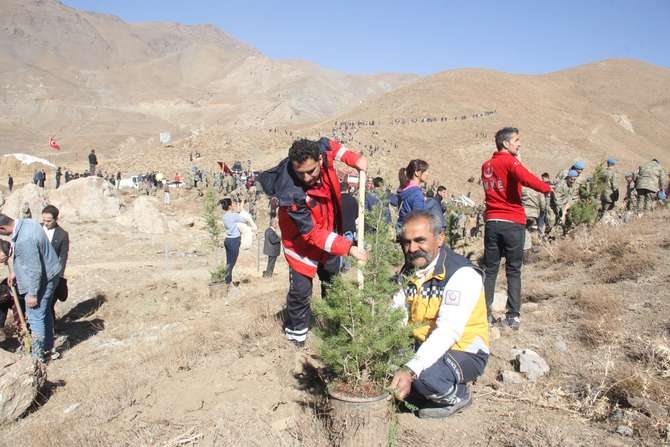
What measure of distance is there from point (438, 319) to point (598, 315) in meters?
2.82

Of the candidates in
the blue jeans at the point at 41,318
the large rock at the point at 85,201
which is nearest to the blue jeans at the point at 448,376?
the blue jeans at the point at 41,318

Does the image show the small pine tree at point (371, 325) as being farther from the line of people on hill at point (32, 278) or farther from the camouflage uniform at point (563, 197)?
the camouflage uniform at point (563, 197)

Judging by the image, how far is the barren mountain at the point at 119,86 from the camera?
253ft

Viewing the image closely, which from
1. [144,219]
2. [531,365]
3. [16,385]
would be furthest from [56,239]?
[144,219]

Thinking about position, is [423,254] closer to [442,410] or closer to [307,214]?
[442,410]

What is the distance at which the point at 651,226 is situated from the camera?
28.0 feet

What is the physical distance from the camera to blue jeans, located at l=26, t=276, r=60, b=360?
19.5 ft

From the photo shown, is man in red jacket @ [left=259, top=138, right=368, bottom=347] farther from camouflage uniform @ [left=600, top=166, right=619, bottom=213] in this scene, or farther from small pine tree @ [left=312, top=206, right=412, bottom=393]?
camouflage uniform @ [left=600, top=166, right=619, bottom=213]

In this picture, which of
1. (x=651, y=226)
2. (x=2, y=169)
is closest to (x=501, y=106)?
(x=2, y=169)

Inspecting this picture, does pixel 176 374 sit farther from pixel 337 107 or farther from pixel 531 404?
pixel 337 107

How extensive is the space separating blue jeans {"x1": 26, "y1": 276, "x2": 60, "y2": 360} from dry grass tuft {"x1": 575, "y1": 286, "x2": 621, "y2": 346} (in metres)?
5.72

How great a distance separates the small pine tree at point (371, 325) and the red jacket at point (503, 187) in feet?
6.72

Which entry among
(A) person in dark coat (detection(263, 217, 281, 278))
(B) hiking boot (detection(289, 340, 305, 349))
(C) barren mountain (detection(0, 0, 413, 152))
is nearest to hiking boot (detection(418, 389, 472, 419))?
(B) hiking boot (detection(289, 340, 305, 349))

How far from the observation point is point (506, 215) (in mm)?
4973
